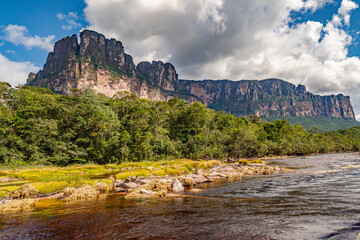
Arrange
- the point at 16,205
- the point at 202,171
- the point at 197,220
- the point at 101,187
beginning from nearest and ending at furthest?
the point at 197,220, the point at 16,205, the point at 101,187, the point at 202,171

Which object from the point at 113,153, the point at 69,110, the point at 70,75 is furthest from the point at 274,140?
the point at 70,75


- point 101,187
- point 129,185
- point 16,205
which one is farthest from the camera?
point 129,185

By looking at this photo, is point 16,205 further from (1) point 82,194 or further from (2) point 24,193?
(1) point 82,194

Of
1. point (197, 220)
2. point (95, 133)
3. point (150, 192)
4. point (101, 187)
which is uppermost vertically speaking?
point (95, 133)

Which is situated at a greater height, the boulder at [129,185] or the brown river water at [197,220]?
the boulder at [129,185]

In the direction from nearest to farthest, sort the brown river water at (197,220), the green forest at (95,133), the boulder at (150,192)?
the brown river water at (197,220) < the boulder at (150,192) < the green forest at (95,133)

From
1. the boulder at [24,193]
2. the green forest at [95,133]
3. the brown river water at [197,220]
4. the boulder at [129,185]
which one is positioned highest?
the green forest at [95,133]

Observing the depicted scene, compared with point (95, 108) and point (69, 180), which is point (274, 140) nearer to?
point (95, 108)

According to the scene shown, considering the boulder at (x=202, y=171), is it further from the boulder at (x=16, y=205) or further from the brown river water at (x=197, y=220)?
the boulder at (x=16, y=205)

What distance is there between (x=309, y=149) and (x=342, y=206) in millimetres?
101016

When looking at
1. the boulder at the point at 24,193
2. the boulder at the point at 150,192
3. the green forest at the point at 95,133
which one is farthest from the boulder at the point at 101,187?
the green forest at the point at 95,133

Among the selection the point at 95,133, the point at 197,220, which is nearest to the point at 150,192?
the point at 197,220

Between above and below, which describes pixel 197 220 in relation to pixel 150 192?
below

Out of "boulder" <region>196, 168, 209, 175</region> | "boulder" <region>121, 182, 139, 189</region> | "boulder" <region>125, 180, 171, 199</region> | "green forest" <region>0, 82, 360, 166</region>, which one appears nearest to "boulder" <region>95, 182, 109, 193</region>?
"boulder" <region>121, 182, 139, 189</region>
